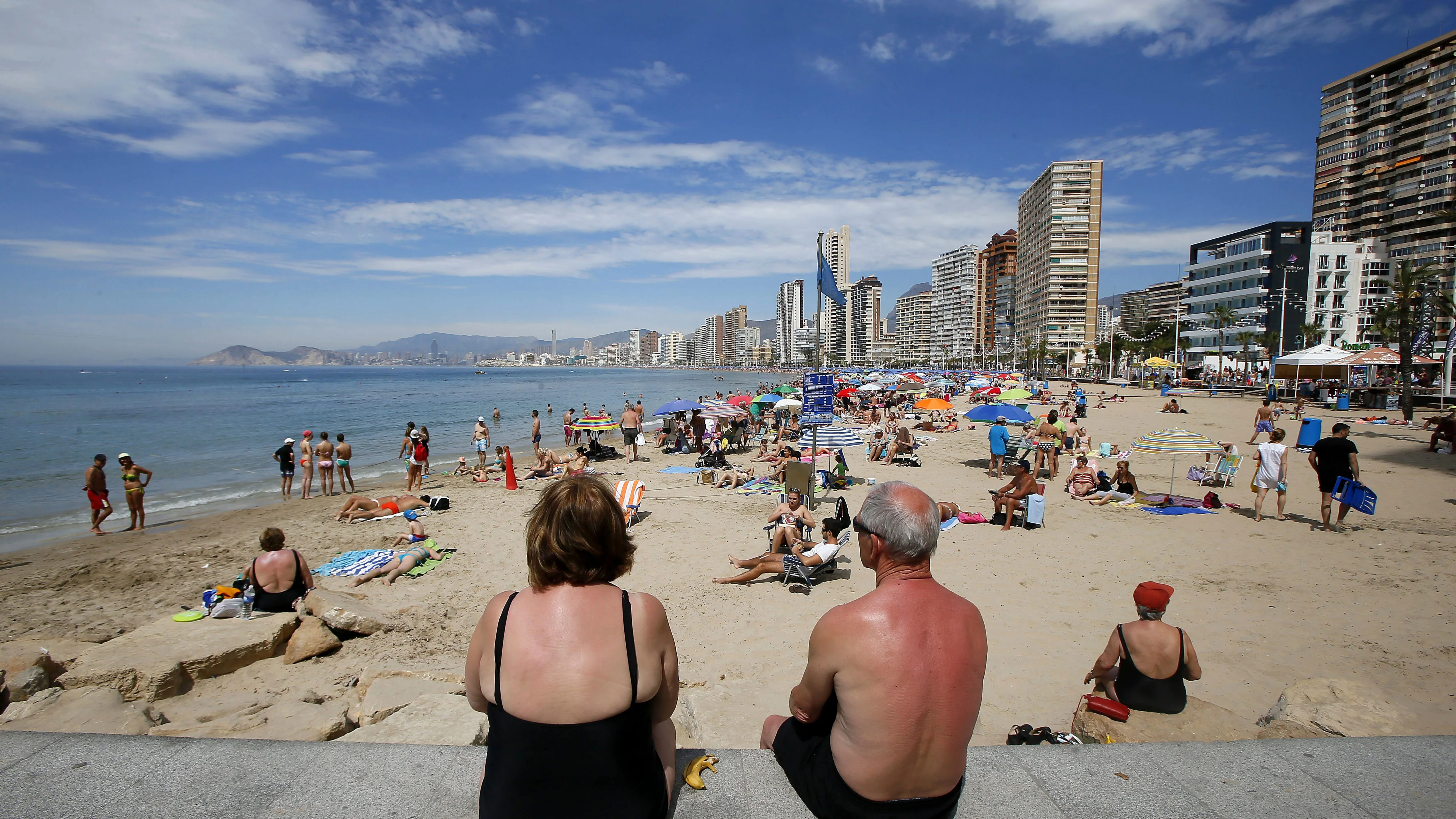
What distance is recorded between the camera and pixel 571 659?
1618mm

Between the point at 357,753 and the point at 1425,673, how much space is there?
7.19 metres

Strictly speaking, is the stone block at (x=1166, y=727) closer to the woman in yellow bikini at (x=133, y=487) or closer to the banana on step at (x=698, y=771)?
the banana on step at (x=698, y=771)

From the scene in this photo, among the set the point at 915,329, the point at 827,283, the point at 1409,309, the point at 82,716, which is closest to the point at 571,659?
the point at 82,716

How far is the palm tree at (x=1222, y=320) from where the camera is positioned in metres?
A: 58.9

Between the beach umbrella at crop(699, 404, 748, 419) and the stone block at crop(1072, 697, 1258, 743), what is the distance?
1386 cm

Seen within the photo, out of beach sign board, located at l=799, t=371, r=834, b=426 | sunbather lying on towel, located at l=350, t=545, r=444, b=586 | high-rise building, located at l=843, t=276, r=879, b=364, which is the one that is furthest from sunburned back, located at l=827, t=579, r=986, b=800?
high-rise building, located at l=843, t=276, r=879, b=364

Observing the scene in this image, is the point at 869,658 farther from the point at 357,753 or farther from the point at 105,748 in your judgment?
the point at 105,748

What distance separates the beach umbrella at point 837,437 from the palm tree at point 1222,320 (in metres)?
58.9

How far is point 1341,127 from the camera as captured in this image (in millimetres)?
73438

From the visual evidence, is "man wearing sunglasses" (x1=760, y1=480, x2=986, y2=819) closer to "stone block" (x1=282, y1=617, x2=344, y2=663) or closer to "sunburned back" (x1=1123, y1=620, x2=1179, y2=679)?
"sunburned back" (x1=1123, y1=620, x2=1179, y2=679)

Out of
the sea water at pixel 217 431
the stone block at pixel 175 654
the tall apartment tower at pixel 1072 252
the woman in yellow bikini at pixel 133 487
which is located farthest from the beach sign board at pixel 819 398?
the tall apartment tower at pixel 1072 252

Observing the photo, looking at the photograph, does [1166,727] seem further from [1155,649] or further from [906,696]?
[906,696]

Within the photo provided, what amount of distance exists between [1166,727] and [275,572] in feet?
22.8

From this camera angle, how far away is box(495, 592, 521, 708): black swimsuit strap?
1.64 meters
